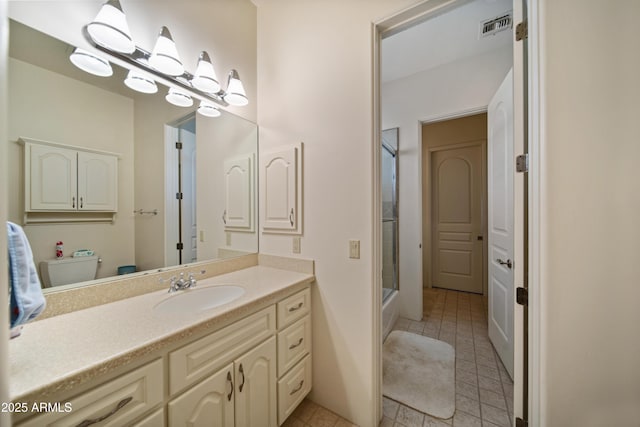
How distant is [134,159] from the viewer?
1.17 m

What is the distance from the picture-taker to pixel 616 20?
0.78m

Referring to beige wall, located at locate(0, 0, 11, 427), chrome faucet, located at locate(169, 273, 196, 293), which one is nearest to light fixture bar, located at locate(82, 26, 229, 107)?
beige wall, located at locate(0, 0, 11, 427)

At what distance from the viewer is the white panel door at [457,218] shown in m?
3.42

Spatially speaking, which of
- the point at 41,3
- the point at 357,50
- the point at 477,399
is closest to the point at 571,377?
the point at 477,399

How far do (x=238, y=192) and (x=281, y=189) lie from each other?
0.35 m

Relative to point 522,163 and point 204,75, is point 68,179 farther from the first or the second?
point 522,163

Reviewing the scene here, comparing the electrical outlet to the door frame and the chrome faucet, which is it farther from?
the chrome faucet

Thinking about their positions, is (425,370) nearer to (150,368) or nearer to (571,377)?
(571,377)

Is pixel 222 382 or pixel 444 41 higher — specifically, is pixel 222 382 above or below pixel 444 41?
below

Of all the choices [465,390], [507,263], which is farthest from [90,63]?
[465,390]

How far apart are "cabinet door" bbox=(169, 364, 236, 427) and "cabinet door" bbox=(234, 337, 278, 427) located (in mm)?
44

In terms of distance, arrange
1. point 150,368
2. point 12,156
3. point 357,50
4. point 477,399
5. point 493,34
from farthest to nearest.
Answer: point 493,34
point 477,399
point 357,50
point 12,156
point 150,368

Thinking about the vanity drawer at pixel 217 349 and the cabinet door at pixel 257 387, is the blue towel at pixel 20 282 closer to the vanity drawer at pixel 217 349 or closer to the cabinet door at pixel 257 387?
the vanity drawer at pixel 217 349

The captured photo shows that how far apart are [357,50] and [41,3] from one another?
Result: 1432mm
